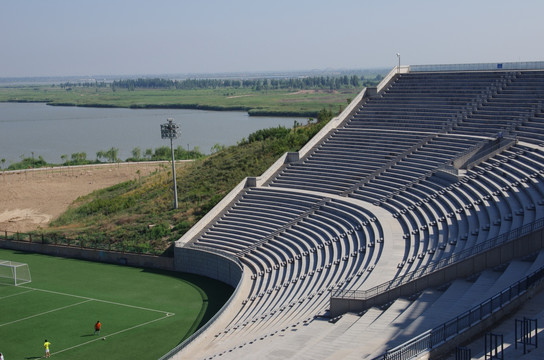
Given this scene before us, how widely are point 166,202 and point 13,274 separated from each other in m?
11.9

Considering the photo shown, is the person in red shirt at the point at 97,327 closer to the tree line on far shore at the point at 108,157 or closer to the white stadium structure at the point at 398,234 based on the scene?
the white stadium structure at the point at 398,234

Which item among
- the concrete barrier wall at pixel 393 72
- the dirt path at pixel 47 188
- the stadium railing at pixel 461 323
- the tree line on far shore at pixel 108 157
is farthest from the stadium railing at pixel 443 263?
the tree line on far shore at pixel 108 157

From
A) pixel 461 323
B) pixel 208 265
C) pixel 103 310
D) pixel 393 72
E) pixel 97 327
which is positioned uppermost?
pixel 393 72

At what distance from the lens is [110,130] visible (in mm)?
130875

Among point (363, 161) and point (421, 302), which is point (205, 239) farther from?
point (421, 302)

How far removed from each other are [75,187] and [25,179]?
7212 millimetres

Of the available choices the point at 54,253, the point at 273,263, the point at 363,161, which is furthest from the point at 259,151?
the point at 273,263

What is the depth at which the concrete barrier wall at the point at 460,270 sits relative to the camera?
2152cm

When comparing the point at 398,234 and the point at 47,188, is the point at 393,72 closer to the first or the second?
the point at 398,234

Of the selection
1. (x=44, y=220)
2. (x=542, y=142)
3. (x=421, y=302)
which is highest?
(x=542, y=142)

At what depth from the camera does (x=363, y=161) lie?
130 ft

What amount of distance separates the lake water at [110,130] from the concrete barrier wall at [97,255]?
46898 mm

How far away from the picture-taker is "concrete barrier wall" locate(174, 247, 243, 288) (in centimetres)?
3362

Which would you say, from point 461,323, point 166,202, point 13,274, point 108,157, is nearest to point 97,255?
point 13,274
